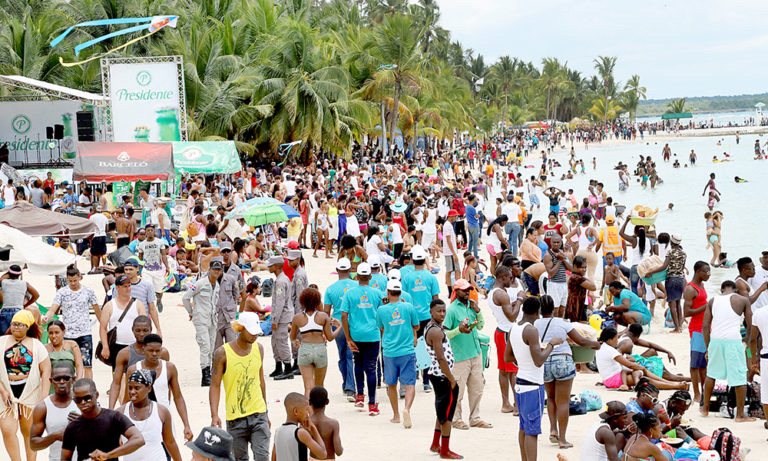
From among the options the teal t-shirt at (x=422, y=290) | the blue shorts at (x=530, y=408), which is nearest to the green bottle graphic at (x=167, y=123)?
the teal t-shirt at (x=422, y=290)

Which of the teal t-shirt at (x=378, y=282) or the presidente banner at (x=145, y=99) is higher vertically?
the presidente banner at (x=145, y=99)

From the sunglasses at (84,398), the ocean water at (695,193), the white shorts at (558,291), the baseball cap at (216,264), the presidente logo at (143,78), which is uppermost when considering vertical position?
the presidente logo at (143,78)

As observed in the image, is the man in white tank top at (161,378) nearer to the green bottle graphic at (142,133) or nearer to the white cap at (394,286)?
the white cap at (394,286)

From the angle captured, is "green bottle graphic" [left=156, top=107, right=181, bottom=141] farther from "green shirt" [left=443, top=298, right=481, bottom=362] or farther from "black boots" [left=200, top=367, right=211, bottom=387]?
"green shirt" [left=443, top=298, right=481, bottom=362]

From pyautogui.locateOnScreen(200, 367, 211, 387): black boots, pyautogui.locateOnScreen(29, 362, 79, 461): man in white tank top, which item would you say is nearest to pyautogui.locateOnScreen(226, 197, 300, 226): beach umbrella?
pyautogui.locateOnScreen(200, 367, 211, 387): black boots

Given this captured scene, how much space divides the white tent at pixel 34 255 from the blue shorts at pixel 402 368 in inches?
177

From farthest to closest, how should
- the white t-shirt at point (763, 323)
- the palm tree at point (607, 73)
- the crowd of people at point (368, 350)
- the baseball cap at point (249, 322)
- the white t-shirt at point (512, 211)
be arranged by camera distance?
the palm tree at point (607, 73) < the white t-shirt at point (512, 211) < the white t-shirt at point (763, 323) < the baseball cap at point (249, 322) < the crowd of people at point (368, 350)

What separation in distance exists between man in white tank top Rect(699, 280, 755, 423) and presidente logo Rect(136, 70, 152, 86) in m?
20.6

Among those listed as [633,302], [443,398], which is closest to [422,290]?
[443,398]

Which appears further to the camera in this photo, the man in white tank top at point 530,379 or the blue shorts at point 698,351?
the blue shorts at point 698,351

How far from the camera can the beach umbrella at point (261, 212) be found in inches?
592

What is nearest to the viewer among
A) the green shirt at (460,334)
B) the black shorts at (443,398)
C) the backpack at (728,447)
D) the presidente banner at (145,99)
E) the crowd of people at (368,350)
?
the crowd of people at (368,350)

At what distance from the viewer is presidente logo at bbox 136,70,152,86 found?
82.7 feet

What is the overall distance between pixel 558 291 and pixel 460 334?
149 inches
